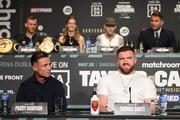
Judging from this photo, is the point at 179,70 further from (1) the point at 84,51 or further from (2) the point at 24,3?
(2) the point at 24,3

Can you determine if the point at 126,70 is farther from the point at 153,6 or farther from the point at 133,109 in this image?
the point at 153,6

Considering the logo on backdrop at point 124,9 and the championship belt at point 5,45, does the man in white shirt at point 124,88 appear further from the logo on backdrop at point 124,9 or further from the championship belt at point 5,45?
the logo on backdrop at point 124,9

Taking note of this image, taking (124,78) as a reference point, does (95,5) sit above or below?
above

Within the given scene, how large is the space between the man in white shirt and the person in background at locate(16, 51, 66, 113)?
40 centimetres

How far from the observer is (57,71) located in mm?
5527

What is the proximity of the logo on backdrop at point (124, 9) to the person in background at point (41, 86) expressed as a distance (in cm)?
375

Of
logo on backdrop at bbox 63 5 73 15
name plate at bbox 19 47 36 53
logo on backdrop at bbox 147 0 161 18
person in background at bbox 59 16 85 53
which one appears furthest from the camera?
logo on backdrop at bbox 63 5 73 15

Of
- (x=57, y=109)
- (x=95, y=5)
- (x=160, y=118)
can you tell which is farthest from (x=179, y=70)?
(x=95, y=5)

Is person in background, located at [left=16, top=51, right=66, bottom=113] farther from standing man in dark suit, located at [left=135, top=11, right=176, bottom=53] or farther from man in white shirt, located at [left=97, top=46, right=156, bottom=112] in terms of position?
standing man in dark suit, located at [left=135, top=11, right=176, bottom=53]

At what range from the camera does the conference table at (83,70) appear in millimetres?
5422

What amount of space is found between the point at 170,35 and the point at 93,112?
10.1 feet

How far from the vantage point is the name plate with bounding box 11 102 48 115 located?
3273mm

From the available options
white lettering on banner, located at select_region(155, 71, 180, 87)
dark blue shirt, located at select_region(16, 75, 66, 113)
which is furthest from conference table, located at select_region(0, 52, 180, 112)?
dark blue shirt, located at select_region(16, 75, 66, 113)

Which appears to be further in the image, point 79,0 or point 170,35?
point 79,0
